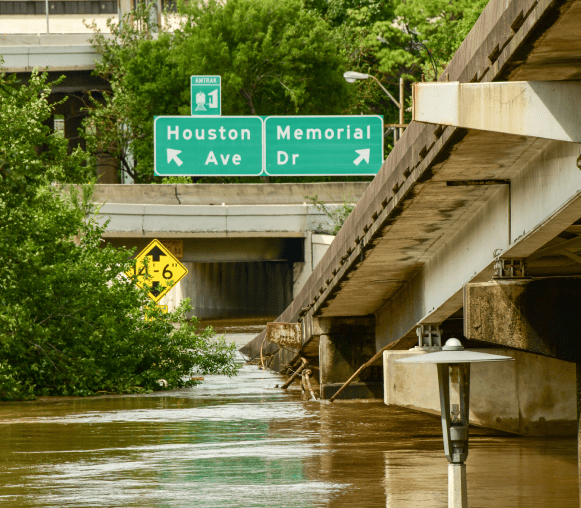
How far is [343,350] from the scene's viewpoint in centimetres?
1653

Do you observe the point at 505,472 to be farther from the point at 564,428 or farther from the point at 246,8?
the point at 246,8

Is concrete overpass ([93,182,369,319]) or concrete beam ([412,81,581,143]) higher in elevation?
concrete overpass ([93,182,369,319])

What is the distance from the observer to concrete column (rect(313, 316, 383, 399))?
1644cm

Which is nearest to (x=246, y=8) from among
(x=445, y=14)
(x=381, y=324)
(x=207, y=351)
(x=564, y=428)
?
(x=445, y=14)

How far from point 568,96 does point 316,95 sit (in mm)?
46460

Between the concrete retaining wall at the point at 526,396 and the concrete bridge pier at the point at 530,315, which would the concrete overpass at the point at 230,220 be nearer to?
the concrete retaining wall at the point at 526,396

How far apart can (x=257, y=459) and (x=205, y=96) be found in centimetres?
1798

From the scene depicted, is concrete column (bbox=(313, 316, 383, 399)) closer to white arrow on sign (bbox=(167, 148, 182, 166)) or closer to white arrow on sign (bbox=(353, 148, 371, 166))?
white arrow on sign (bbox=(353, 148, 371, 166))

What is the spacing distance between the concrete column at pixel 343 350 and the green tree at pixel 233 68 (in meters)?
33.9

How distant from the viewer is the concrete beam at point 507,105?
6.61 metres

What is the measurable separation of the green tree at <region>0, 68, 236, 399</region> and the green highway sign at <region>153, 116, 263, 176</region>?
7.42 m

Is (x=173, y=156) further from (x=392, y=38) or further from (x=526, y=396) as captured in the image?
(x=392, y=38)

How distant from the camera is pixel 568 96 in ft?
21.6

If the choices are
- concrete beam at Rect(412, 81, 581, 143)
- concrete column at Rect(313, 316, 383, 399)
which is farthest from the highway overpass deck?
concrete column at Rect(313, 316, 383, 399)
